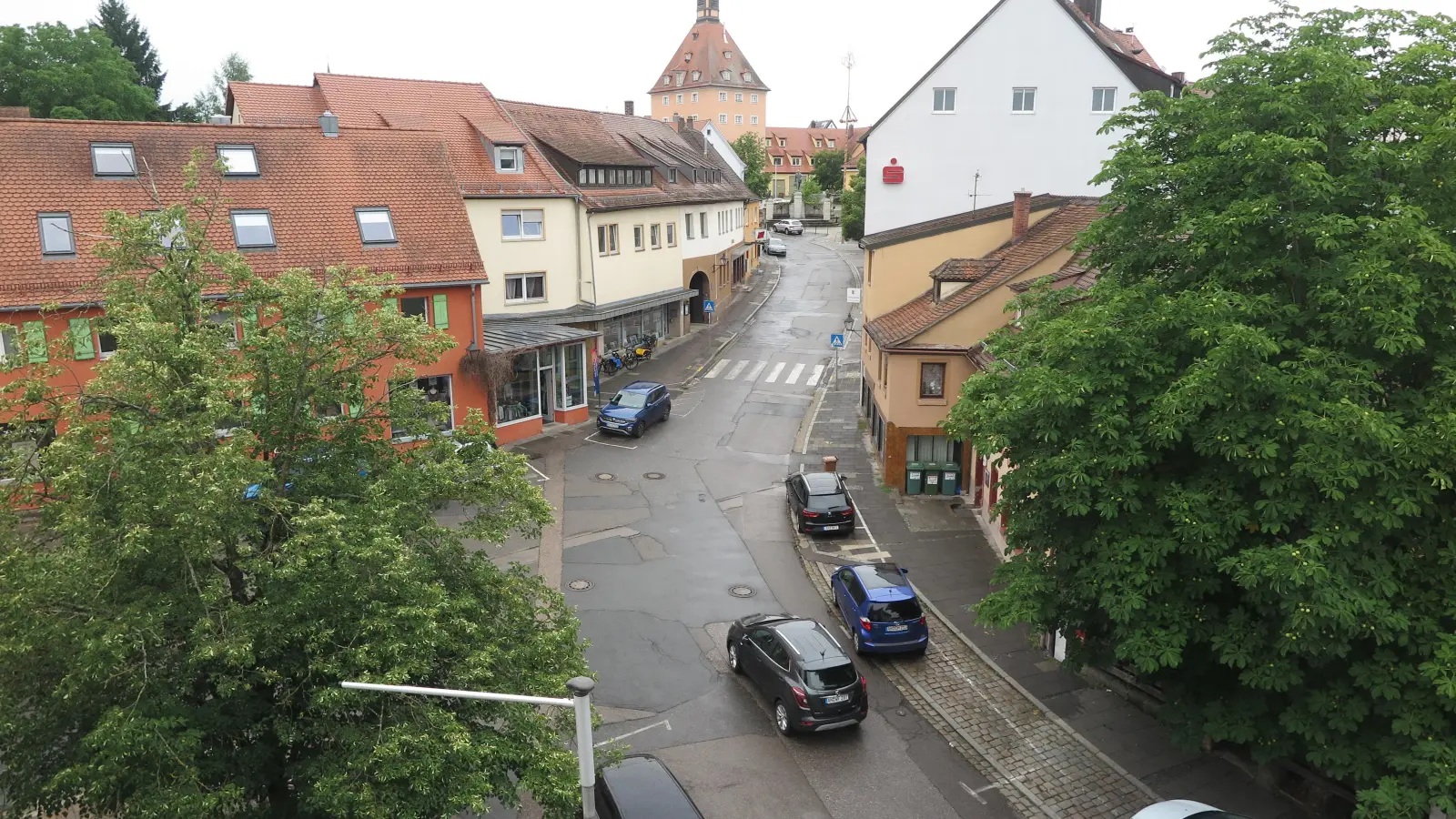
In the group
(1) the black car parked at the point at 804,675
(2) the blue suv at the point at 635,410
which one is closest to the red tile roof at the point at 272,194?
(2) the blue suv at the point at 635,410

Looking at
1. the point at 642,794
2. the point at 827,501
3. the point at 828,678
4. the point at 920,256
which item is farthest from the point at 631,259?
the point at 642,794

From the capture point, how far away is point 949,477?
30016 mm

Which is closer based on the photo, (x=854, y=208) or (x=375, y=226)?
(x=375, y=226)

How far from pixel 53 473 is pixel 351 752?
193 inches

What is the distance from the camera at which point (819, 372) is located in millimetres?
47156

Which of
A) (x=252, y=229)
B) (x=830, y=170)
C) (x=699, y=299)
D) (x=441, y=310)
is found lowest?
(x=699, y=299)

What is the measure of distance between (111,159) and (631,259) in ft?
72.9

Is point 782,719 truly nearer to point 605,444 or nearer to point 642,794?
point 642,794

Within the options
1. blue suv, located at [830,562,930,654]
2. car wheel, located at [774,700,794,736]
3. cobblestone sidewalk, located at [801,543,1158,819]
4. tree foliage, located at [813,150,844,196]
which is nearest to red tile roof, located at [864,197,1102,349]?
blue suv, located at [830,562,930,654]

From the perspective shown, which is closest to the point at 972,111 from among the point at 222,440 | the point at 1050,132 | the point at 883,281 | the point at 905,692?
the point at 1050,132

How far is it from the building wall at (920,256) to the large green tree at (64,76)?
41252 mm

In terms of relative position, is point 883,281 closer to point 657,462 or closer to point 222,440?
point 657,462

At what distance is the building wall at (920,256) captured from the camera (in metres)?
33.3

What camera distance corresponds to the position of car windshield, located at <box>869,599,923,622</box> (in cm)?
2005
